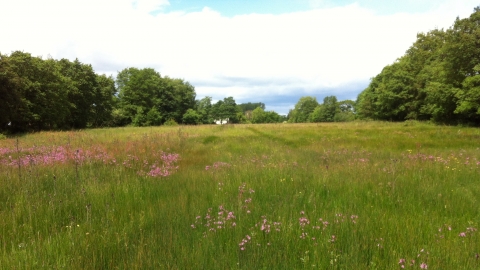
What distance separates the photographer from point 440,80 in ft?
105

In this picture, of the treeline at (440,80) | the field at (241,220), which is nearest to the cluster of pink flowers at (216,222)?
the field at (241,220)

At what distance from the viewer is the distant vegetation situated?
26109 mm

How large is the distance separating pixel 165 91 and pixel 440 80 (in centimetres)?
6407

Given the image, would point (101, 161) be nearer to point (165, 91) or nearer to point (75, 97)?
point (75, 97)

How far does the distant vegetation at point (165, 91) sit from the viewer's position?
1028 inches

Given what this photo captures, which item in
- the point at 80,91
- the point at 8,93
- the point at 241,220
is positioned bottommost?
the point at 241,220

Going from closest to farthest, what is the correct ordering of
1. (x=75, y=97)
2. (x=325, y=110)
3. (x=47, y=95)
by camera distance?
(x=47, y=95)
(x=75, y=97)
(x=325, y=110)

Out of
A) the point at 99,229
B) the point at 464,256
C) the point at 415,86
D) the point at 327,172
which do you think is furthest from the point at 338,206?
the point at 415,86

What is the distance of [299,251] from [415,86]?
5228 cm

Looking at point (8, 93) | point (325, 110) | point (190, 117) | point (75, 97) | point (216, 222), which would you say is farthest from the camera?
point (325, 110)

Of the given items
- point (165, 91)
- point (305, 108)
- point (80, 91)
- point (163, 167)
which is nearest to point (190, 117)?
point (165, 91)

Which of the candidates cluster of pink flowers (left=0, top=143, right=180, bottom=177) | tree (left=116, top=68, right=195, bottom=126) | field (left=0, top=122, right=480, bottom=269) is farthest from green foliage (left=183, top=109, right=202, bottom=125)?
field (left=0, top=122, right=480, bottom=269)

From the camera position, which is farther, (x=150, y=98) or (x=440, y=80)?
(x=150, y=98)

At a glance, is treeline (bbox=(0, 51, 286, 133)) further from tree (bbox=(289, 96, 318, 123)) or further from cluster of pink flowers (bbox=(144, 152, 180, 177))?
tree (bbox=(289, 96, 318, 123))
